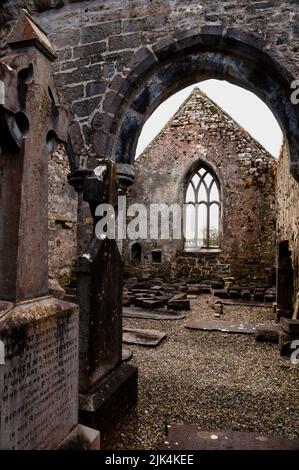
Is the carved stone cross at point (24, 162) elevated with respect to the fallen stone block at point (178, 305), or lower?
elevated

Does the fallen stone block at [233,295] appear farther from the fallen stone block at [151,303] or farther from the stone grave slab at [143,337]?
the stone grave slab at [143,337]

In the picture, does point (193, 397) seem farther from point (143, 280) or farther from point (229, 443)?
point (143, 280)

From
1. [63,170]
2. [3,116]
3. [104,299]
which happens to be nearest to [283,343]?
[104,299]

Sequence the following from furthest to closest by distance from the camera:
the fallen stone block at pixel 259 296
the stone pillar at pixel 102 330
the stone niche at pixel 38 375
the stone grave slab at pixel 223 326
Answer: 1. the fallen stone block at pixel 259 296
2. the stone grave slab at pixel 223 326
3. the stone pillar at pixel 102 330
4. the stone niche at pixel 38 375

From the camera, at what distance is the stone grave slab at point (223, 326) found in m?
6.02

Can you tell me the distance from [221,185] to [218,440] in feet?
36.1

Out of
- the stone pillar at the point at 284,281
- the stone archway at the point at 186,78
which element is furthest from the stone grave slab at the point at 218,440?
the stone pillar at the point at 284,281

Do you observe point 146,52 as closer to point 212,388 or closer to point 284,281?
point 212,388

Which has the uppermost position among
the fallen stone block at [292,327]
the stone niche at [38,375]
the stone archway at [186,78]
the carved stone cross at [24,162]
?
the stone archway at [186,78]

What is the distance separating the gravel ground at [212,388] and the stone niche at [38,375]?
32.9 inches

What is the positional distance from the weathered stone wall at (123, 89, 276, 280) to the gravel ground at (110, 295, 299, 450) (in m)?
7.06

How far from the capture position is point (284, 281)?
6.39 metres

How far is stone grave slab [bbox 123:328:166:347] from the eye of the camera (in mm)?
5261

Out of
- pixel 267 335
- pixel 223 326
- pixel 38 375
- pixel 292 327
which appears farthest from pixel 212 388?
pixel 223 326
